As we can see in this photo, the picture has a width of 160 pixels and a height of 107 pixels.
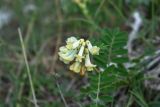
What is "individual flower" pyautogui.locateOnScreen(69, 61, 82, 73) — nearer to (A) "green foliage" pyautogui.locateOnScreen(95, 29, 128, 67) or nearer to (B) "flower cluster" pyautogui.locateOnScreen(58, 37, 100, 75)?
(B) "flower cluster" pyautogui.locateOnScreen(58, 37, 100, 75)

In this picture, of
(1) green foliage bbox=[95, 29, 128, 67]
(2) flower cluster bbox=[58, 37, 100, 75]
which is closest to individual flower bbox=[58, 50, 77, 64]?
(2) flower cluster bbox=[58, 37, 100, 75]

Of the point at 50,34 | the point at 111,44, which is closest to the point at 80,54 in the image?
the point at 111,44

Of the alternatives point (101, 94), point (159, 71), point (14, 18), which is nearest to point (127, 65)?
point (159, 71)

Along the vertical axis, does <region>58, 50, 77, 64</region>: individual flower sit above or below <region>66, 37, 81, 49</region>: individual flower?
below

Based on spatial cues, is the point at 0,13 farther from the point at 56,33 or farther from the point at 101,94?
the point at 101,94

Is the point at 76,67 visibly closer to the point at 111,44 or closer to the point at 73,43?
the point at 73,43
